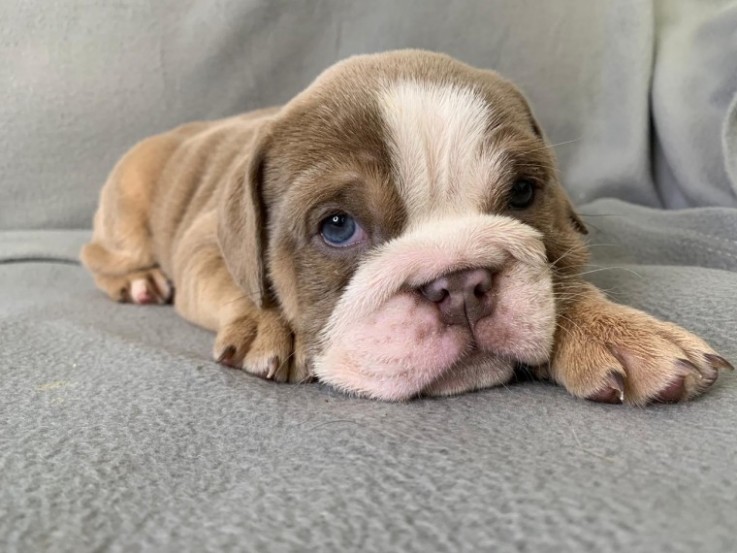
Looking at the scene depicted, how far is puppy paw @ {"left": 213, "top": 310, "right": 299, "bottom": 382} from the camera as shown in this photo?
223 cm

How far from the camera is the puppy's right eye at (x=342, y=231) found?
2.12 meters

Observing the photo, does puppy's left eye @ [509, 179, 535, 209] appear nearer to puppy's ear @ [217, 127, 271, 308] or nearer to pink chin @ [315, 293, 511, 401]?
pink chin @ [315, 293, 511, 401]

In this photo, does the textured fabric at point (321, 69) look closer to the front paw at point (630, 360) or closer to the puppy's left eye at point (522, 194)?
the puppy's left eye at point (522, 194)

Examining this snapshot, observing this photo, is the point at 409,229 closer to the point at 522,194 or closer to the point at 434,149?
the point at 434,149

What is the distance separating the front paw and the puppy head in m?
0.08

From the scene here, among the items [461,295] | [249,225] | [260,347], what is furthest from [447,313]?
[249,225]

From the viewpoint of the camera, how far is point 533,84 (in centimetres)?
459

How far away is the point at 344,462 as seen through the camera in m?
1.51

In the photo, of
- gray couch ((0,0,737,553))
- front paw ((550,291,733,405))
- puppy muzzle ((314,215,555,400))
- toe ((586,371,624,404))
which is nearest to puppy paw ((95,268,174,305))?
gray couch ((0,0,737,553))

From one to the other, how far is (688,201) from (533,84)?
4.19 ft

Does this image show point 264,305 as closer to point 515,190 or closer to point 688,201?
point 515,190

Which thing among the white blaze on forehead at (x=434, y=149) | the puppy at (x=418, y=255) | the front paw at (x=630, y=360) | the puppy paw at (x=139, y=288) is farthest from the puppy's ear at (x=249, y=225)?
the puppy paw at (x=139, y=288)

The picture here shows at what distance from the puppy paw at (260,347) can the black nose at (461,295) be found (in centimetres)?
56

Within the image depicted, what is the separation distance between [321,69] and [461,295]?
10.7 feet
